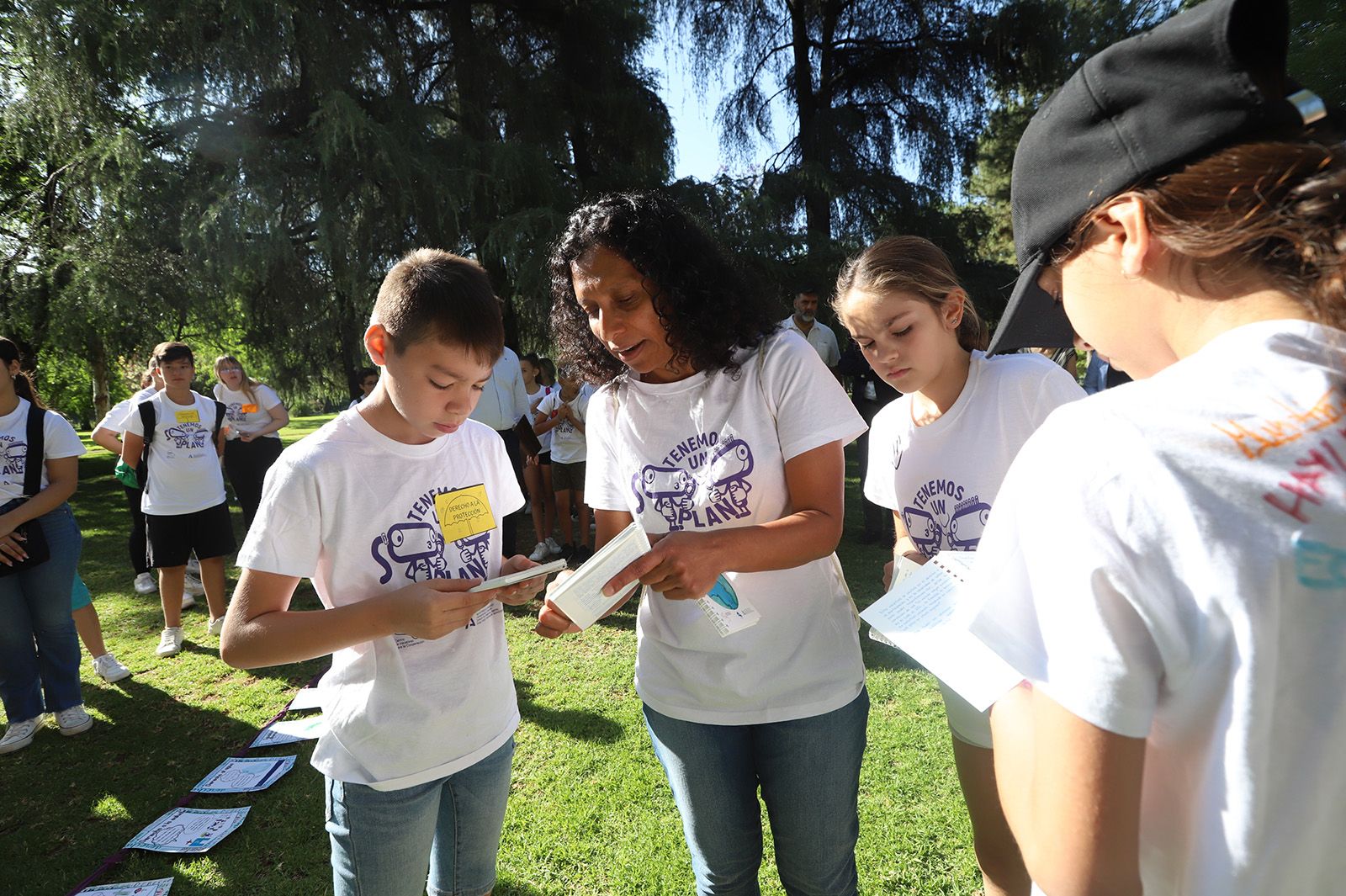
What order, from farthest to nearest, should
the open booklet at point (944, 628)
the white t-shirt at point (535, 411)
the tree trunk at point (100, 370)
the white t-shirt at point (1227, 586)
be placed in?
the tree trunk at point (100, 370) → the white t-shirt at point (535, 411) → the open booklet at point (944, 628) → the white t-shirt at point (1227, 586)

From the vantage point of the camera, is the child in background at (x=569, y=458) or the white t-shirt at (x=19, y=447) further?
the child in background at (x=569, y=458)

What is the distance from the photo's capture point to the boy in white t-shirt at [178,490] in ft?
16.7

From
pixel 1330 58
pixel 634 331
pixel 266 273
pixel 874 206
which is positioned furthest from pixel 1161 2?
pixel 266 273

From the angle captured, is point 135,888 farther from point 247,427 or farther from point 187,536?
point 247,427

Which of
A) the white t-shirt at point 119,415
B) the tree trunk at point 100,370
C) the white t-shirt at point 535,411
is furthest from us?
the tree trunk at point 100,370

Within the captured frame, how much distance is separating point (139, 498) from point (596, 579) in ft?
21.7

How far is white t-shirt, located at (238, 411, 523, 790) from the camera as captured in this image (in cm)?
157

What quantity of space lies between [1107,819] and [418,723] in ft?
4.64

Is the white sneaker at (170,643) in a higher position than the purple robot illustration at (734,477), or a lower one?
lower

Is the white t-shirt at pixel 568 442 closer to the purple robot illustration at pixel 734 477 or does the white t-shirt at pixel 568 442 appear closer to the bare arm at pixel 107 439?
the bare arm at pixel 107 439

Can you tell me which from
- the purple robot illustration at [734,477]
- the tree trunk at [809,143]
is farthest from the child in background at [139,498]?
the tree trunk at [809,143]

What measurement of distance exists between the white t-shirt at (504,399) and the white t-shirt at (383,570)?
517 cm

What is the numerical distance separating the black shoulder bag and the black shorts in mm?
1282

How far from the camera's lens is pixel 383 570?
5.49 ft
